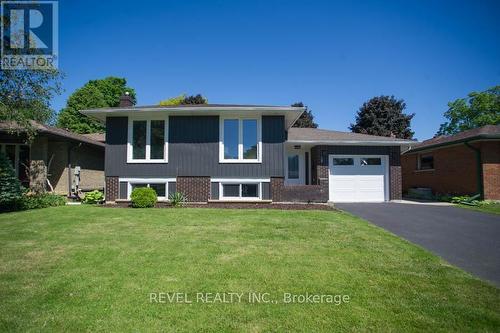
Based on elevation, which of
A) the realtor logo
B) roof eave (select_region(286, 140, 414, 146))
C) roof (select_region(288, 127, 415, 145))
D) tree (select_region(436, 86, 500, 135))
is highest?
tree (select_region(436, 86, 500, 135))

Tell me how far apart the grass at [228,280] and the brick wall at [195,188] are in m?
5.14

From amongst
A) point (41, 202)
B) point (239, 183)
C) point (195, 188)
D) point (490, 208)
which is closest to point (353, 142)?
point (490, 208)

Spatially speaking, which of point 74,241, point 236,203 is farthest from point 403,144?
point 74,241

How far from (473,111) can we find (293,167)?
133ft

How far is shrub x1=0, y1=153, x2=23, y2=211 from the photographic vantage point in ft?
36.0

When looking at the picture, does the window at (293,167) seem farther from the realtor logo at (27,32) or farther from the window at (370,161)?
the realtor logo at (27,32)

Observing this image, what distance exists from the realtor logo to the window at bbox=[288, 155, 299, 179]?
41.4 feet

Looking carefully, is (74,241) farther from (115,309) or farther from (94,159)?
(94,159)

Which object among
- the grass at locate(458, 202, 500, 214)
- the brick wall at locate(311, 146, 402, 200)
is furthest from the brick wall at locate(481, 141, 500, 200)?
the brick wall at locate(311, 146, 402, 200)

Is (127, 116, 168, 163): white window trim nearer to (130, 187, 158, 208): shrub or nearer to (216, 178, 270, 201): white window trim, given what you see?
(130, 187, 158, 208): shrub

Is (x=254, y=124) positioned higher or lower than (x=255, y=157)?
higher

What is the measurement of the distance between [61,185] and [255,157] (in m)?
10.9

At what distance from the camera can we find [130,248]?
18.3ft

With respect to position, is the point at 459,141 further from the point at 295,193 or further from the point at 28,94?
the point at 28,94
